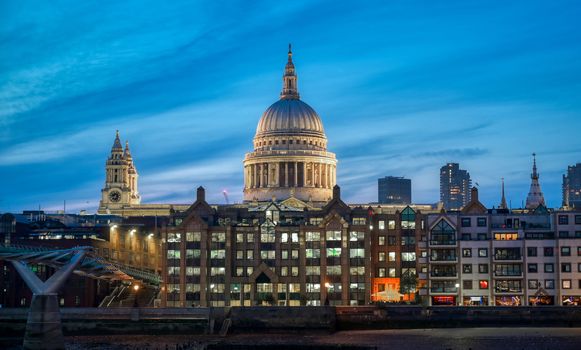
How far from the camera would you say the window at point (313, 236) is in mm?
165750

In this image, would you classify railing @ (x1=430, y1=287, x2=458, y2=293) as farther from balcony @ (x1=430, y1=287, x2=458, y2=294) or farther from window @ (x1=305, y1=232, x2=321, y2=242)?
window @ (x1=305, y1=232, x2=321, y2=242)

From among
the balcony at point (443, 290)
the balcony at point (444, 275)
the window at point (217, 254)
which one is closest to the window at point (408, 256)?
the balcony at point (444, 275)

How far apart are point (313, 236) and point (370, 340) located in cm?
4515

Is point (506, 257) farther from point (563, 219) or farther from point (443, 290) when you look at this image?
point (443, 290)

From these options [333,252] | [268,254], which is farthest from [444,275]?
[268,254]

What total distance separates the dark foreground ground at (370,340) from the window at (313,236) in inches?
1387

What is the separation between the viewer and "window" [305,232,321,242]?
16575cm

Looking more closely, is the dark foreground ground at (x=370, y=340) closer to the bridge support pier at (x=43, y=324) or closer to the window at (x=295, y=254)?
the bridge support pier at (x=43, y=324)

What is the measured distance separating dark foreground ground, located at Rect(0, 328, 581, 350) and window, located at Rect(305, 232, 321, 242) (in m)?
35.2

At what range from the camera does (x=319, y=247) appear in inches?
6511

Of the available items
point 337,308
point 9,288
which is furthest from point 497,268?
point 9,288

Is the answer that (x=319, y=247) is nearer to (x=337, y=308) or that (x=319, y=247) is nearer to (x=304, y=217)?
(x=304, y=217)

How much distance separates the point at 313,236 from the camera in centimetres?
16612

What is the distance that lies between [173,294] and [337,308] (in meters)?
35.7
